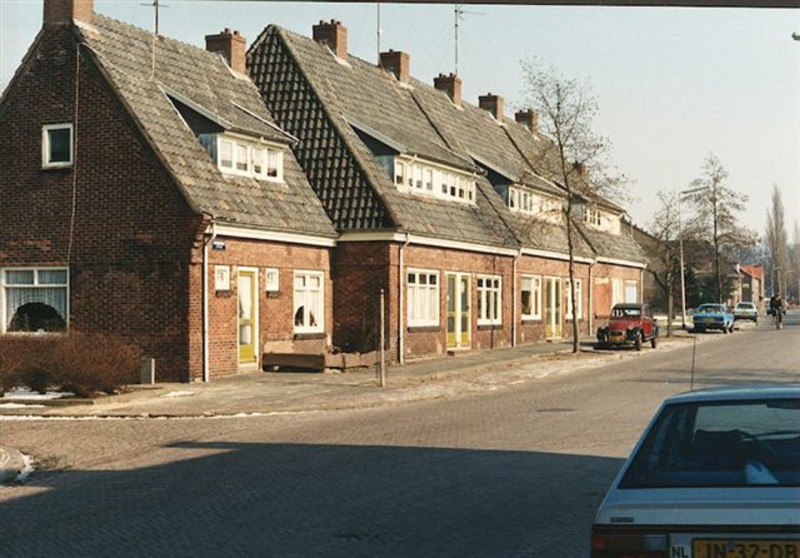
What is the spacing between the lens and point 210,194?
26562 millimetres

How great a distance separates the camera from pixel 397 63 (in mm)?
43000

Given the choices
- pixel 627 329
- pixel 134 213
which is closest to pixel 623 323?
pixel 627 329

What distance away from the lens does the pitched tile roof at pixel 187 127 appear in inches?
1044

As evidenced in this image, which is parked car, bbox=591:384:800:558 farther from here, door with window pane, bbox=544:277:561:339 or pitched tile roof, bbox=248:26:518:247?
door with window pane, bbox=544:277:561:339

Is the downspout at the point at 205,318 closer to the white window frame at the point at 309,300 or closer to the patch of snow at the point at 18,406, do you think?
the white window frame at the point at 309,300

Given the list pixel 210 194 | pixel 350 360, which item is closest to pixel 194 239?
pixel 210 194

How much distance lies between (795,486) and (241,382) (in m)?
20.5

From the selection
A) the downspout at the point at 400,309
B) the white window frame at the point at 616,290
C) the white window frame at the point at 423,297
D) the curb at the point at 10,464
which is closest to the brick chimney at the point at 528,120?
the white window frame at the point at 616,290

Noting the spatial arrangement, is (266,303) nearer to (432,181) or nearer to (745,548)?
(432,181)

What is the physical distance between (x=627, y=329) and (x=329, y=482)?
3164cm

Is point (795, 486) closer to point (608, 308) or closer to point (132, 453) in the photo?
point (132, 453)

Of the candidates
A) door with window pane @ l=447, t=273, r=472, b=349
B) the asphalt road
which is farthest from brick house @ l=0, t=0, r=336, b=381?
door with window pane @ l=447, t=273, r=472, b=349

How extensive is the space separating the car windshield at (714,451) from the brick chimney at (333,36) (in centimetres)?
3341

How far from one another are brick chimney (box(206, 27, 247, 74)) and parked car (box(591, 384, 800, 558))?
29.5m
